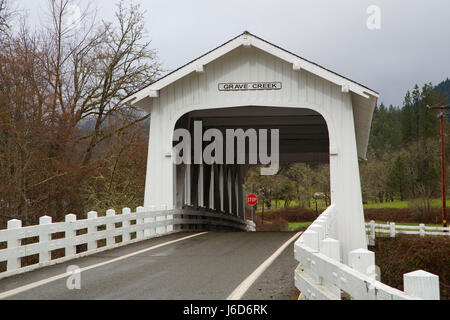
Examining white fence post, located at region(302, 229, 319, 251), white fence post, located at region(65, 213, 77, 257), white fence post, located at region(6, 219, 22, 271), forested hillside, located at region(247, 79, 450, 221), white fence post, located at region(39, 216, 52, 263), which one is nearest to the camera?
white fence post, located at region(302, 229, 319, 251)

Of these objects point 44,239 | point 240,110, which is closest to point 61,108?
point 240,110

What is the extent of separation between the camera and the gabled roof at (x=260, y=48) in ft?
44.1

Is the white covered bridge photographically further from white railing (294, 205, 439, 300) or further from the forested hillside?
the forested hillside

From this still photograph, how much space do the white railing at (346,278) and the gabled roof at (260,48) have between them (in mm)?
7904

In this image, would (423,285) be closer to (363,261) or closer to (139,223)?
(363,261)

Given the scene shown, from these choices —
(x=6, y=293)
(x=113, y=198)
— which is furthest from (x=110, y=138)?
(x=6, y=293)

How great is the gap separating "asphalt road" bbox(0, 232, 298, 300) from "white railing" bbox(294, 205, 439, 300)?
0.62m

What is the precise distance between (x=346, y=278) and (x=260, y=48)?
1099 centimetres

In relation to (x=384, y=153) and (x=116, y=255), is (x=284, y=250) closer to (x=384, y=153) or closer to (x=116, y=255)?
(x=116, y=255)

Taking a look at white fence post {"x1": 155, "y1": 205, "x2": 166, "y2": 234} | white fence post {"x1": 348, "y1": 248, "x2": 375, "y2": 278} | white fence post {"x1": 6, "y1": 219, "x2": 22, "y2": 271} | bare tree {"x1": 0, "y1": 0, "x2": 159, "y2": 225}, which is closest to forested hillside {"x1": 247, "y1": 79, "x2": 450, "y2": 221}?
bare tree {"x1": 0, "y1": 0, "x2": 159, "y2": 225}

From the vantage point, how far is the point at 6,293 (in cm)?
623

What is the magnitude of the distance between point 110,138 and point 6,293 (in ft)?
51.6

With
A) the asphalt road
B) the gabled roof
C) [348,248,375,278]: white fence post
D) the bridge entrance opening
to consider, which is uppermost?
the gabled roof

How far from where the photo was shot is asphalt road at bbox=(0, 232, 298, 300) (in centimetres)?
594
